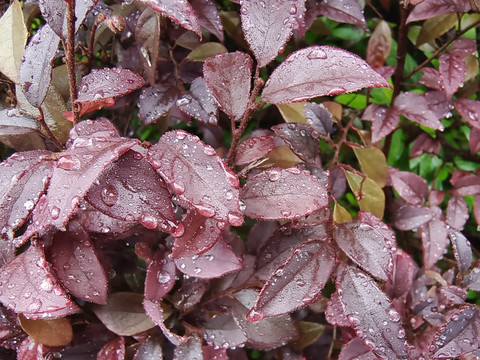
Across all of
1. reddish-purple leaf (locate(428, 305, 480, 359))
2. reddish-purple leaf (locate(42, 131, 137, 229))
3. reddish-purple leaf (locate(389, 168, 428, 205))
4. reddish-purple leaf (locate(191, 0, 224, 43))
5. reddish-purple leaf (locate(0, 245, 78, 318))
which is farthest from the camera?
reddish-purple leaf (locate(389, 168, 428, 205))

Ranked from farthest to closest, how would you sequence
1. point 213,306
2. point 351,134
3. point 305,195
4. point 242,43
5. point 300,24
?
point 351,134 < point 242,43 < point 213,306 < point 300,24 < point 305,195

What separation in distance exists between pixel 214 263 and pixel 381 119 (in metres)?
0.51

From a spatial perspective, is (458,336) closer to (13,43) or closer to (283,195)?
(283,195)

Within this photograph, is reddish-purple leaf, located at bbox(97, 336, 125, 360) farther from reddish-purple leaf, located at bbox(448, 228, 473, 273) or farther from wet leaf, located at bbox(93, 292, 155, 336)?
reddish-purple leaf, located at bbox(448, 228, 473, 273)

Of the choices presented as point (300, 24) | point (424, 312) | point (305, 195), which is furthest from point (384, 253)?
point (300, 24)

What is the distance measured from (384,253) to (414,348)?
245mm

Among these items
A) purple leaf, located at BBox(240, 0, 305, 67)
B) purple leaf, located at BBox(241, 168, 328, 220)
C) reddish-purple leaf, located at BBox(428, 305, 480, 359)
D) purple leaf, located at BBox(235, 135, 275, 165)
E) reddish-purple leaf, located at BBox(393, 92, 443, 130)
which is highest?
purple leaf, located at BBox(240, 0, 305, 67)

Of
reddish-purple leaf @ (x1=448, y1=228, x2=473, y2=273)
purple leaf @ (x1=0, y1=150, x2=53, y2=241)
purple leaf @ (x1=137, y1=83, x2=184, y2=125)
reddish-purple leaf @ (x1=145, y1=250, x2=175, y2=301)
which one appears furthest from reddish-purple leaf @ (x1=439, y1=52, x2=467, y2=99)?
purple leaf @ (x1=0, y1=150, x2=53, y2=241)

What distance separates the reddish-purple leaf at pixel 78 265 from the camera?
69cm

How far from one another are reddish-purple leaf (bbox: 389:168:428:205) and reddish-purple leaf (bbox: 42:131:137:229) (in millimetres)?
704

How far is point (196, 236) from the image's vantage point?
2.10 feet

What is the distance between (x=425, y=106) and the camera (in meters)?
0.99

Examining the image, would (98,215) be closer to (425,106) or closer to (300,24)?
(300,24)

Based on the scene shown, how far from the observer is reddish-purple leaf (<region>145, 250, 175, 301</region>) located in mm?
762
